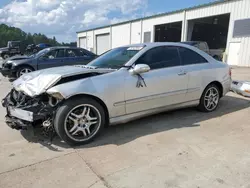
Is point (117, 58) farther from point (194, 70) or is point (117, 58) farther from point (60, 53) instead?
point (60, 53)

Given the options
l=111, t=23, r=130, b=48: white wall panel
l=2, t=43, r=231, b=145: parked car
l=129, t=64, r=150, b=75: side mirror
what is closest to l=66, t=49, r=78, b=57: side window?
l=2, t=43, r=231, b=145: parked car

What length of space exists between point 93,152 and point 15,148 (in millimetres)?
1164

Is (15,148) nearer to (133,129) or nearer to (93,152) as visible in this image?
(93,152)

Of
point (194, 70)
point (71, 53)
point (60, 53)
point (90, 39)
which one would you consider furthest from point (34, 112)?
point (90, 39)

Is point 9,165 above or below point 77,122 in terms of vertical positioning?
below

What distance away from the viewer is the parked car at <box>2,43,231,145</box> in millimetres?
3125

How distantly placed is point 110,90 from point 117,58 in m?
0.93

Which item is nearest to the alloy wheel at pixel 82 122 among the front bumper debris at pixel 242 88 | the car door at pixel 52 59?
the front bumper debris at pixel 242 88

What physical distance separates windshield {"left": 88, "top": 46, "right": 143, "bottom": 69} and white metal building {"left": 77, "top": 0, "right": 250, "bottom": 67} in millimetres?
15395

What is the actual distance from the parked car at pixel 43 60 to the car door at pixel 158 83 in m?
6.35

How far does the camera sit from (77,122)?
10.6ft

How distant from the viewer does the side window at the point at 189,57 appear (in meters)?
4.38

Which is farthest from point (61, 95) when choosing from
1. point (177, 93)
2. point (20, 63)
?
point (20, 63)

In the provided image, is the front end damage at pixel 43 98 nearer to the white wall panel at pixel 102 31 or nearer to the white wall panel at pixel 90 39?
the white wall panel at pixel 102 31
